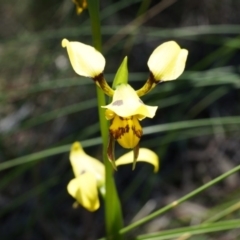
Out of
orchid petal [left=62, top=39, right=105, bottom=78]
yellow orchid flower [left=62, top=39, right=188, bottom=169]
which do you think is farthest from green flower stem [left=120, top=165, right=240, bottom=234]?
orchid petal [left=62, top=39, right=105, bottom=78]

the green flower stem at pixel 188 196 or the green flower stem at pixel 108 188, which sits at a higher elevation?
the green flower stem at pixel 108 188

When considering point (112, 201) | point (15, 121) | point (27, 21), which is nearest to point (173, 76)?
point (112, 201)

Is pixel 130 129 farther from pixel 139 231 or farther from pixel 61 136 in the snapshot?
pixel 61 136

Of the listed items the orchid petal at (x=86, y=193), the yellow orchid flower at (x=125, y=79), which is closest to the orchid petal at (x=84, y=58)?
the yellow orchid flower at (x=125, y=79)

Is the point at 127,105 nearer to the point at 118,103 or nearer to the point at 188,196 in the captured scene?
the point at 118,103

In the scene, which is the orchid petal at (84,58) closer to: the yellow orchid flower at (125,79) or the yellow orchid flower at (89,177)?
the yellow orchid flower at (125,79)

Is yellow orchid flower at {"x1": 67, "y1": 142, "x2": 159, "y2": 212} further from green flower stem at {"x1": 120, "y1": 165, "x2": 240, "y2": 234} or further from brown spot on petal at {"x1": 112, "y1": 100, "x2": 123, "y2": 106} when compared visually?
brown spot on petal at {"x1": 112, "y1": 100, "x2": 123, "y2": 106}

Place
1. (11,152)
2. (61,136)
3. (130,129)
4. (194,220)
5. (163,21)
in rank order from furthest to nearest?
(163,21)
(61,136)
(11,152)
(194,220)
(130,129)
